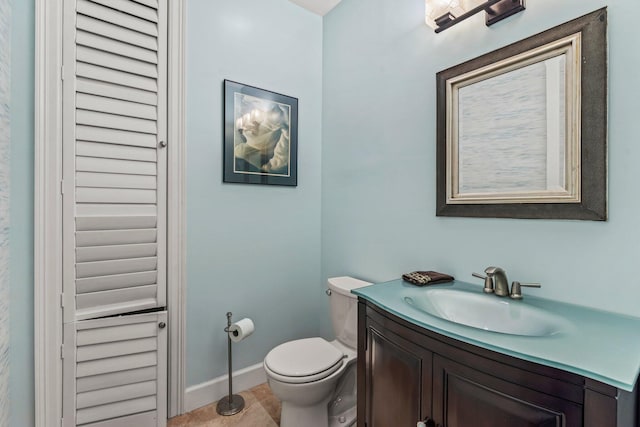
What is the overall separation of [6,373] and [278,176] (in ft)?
5.31

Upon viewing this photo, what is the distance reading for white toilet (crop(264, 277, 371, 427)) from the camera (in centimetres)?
139

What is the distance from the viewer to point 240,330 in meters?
1.71

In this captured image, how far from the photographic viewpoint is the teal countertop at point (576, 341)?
2.09 ft

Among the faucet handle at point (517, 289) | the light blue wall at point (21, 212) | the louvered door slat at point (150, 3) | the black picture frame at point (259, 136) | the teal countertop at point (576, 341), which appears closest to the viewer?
the teal countertop at point (576, 341)

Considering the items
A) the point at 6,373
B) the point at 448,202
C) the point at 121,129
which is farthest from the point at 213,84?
the point at 6,373

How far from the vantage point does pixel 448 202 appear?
140cm

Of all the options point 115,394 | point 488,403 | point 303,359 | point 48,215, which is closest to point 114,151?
point 48,215

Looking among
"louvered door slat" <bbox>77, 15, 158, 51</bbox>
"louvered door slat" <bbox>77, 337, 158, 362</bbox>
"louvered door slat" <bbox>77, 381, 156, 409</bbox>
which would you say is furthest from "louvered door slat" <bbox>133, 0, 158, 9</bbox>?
"louvered door slat" <bbox>77, 381, 156, 409</bbox>

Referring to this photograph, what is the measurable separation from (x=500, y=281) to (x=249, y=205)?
1.46 meters

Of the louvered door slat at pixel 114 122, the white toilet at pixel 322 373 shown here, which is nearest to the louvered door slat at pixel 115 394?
the white toilet at pixel 322 373

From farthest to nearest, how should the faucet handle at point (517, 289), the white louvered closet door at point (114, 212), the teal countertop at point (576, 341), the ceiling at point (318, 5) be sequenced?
the ceiling at point (318, 5)
the white louvered closet door at point (114, 212)
the faucet handle at point (517, 289)
the teal countertop at point (576, 341)

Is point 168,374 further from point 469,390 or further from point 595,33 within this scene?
point 595,33

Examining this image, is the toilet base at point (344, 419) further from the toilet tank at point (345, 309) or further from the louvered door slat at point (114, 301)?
the louvered door slat at point (114, 301)

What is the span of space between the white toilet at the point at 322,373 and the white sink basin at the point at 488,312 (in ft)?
1.76
